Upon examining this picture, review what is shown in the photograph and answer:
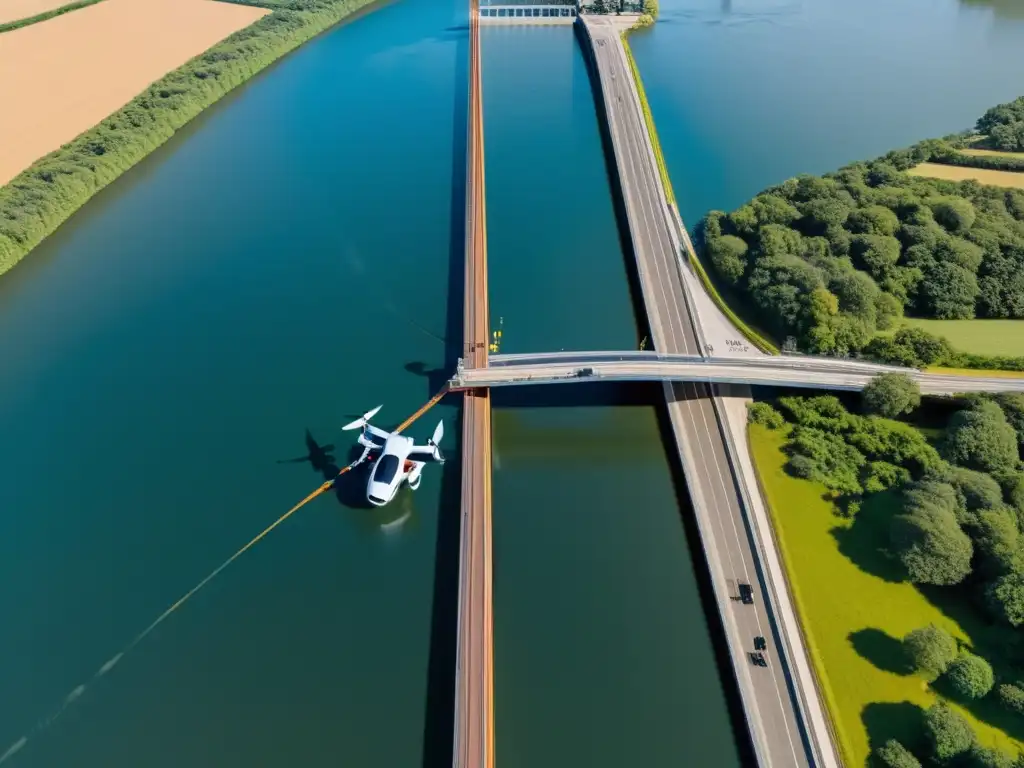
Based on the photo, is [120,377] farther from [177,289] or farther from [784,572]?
[784,572]

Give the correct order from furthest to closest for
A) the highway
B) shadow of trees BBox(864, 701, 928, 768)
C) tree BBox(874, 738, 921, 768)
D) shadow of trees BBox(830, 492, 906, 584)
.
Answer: shadow of trees BBox(830, 492, 906, 584), the highway, shadow of trees BBox(864, 701, 928, 768), tree BBox(874, 738, 921, 768)

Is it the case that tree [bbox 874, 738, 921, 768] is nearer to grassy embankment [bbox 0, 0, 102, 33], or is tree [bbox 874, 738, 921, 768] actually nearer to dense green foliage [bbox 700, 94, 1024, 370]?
dense green foliage [bbox 700, 94, 1024, 370]

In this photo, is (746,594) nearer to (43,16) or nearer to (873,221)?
(873,221)

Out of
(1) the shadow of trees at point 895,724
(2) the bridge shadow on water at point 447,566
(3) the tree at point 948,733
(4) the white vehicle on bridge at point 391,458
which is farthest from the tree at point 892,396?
(4) the white vehicle on bridge at point 391,458

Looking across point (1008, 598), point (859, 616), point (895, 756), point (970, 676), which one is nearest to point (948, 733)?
point (895, 756)

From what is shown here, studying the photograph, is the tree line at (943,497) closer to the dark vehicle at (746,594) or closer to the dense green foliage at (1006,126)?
the dark vehicle at (746,594)

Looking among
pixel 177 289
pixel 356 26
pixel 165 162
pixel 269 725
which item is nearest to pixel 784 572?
pixel 269 725

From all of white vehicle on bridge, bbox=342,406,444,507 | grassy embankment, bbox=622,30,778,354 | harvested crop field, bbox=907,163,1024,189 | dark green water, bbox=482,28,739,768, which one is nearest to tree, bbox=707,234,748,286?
grassy embankment, bbox=622,30,778,354
